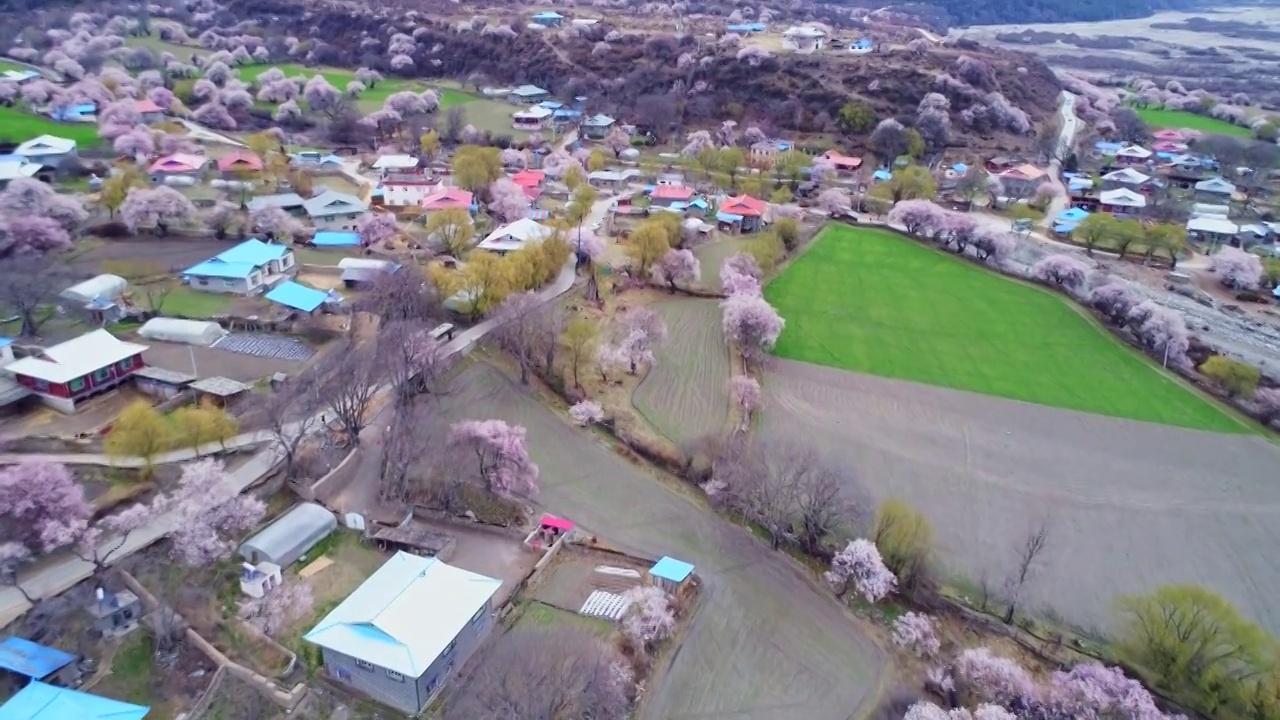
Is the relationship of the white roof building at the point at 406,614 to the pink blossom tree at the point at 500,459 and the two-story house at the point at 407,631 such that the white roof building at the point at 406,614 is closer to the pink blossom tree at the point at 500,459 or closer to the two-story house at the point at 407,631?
the two-story house at the point at 407,631

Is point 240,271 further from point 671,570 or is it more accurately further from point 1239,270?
point 1239,270

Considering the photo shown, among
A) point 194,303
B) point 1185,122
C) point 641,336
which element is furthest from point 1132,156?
point 194,303

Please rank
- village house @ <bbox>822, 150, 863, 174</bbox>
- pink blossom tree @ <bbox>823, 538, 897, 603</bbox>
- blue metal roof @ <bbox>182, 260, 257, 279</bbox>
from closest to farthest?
pink blossom tree @ <bbox>823, 538, 897, 603</bbox> < blue metal roof @ <bbox>182, 260, 257, 279</bbox> < village house @ <bbox>822, 150, 863, 174</bbox>

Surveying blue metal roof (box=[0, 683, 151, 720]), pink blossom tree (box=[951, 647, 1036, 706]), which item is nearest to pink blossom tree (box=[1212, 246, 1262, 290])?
pink blossom tree (box=[951, 647, 1036, 706])

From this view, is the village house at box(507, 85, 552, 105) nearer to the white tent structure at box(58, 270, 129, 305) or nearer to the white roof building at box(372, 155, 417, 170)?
the white roof building at box(372, 155, 417, 170)

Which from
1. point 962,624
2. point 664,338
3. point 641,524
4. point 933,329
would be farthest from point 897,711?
point 933,329

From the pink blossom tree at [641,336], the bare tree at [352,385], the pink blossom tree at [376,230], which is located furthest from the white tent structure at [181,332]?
the pink blossom tree at [641,336]
